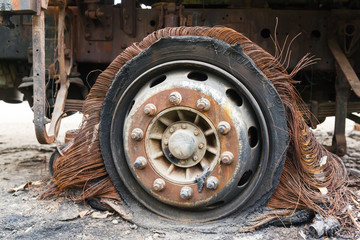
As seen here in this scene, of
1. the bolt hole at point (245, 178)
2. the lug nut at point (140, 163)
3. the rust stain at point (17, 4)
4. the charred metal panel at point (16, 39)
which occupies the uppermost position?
the rust stain at point (17, 4)

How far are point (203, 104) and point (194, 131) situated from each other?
16 cm

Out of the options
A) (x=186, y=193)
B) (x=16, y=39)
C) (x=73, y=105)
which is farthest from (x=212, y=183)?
(x=16, y=39)

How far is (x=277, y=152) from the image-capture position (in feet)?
6.11

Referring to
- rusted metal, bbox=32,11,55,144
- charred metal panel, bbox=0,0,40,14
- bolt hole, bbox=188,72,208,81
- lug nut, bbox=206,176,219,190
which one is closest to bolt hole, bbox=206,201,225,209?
lug nut, bbox=206,176,219,190

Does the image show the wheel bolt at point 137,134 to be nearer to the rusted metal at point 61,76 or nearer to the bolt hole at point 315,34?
the rusted metal at point 61,76

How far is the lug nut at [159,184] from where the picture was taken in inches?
76.0

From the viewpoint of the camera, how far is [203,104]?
186 cm

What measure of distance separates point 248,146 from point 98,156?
0.87 m

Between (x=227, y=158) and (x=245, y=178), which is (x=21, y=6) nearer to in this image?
(x=227, y=158)

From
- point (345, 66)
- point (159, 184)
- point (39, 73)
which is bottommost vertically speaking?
point (159, 184)

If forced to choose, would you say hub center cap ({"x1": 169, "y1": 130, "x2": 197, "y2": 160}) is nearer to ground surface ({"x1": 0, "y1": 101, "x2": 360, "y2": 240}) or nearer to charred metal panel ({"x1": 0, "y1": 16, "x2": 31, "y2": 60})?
ground surface ({"x1": 0, "y1": 101, "x2": 360, "y2": 240})

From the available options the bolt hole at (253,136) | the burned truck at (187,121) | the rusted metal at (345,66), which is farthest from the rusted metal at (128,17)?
the rusted metal at (345,66)

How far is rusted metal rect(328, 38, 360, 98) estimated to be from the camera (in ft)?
8.40

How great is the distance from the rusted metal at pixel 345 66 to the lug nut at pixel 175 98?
1.35 m
